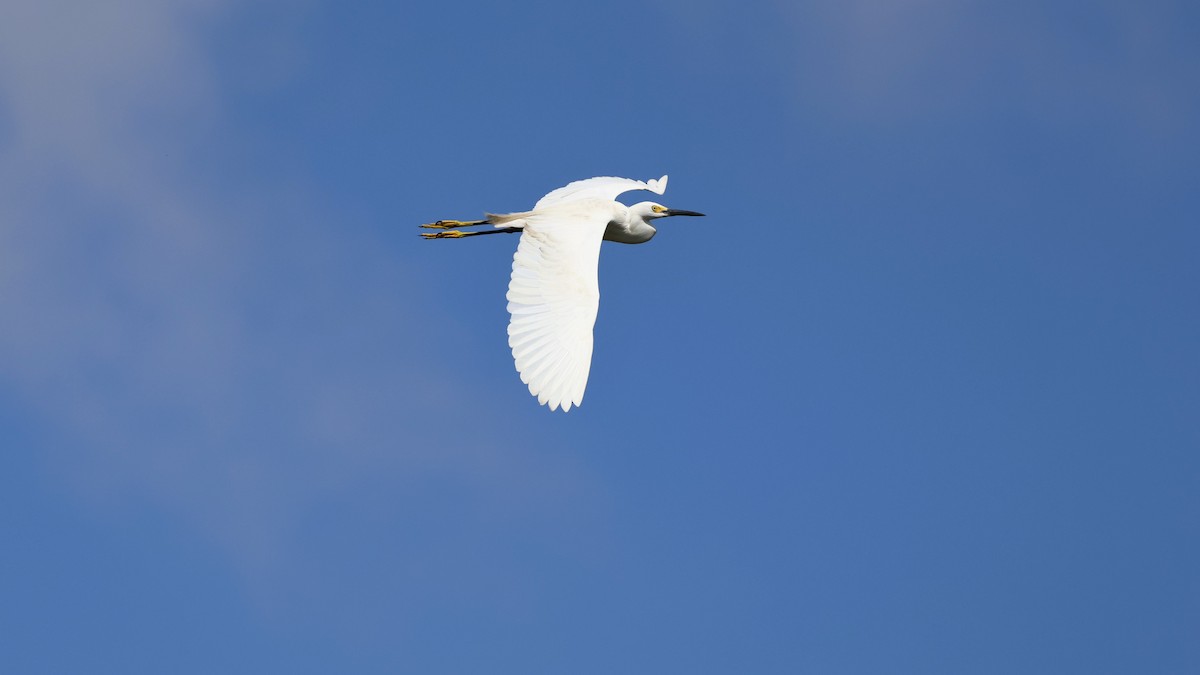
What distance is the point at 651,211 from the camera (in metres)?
19.0

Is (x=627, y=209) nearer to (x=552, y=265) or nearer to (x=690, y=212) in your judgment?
(x=690, y=212)

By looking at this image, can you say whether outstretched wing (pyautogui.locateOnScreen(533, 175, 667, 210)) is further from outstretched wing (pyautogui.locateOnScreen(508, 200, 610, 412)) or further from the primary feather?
outstretched wing (pyautogui.locateOnScreen(508, 200, 610, 412))

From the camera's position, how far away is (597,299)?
1483 centimetres

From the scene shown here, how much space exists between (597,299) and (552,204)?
147 inches

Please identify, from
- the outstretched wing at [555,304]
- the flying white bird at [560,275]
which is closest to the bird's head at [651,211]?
the flying white bird at [560,275]

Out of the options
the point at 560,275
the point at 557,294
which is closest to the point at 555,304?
the point at 557,294

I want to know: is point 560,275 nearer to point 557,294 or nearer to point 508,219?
point 557,294

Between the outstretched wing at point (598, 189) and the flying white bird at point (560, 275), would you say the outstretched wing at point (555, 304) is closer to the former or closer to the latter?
the flying white bird at point (560, 275)

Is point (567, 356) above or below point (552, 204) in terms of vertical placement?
below

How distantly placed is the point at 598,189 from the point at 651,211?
79cm

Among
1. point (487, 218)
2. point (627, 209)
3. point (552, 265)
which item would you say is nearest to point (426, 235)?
point (487, 218)

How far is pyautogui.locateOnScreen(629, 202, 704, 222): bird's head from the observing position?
18.7 metres

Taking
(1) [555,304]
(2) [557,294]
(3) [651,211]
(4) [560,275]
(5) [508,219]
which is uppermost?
(3) [651,211]

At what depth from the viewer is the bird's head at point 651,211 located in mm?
18656
